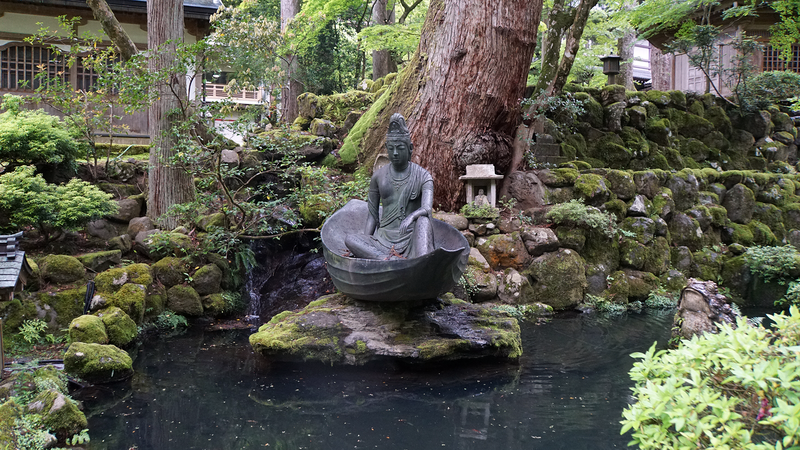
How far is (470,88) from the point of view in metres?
10.2

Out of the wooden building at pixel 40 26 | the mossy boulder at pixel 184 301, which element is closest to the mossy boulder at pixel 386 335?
the mossy boulder at pixel 184 301

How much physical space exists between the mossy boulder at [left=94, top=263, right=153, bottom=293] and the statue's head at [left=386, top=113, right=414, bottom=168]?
4.15 metres

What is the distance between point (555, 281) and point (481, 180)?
88.6 inches

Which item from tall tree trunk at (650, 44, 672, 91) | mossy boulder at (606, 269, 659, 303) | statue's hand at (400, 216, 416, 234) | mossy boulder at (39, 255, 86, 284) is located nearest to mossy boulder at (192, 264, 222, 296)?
mossy boulder at (39, 255, 86, 284)

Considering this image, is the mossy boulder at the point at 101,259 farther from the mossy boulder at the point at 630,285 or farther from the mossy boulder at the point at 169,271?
the mossy boulder at the point at 630,285

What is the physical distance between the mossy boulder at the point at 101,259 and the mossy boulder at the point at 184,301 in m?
0.96

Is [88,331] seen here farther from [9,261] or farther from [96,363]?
[9,261]

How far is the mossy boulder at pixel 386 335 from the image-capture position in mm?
5816

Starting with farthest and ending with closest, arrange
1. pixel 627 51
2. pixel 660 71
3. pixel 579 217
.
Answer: pixel 627 51 < pixel 660 71 < pixel 579 217

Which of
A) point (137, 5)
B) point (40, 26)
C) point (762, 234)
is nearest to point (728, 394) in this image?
point (762, 234)

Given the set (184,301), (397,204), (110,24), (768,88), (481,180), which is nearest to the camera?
(397,204)

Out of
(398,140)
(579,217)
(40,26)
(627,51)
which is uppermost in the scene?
(627,51)

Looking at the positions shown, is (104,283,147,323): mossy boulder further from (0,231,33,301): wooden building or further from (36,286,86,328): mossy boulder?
(0,231,33,301): wooden building

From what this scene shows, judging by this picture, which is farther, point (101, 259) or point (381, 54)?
point (381, 54)
